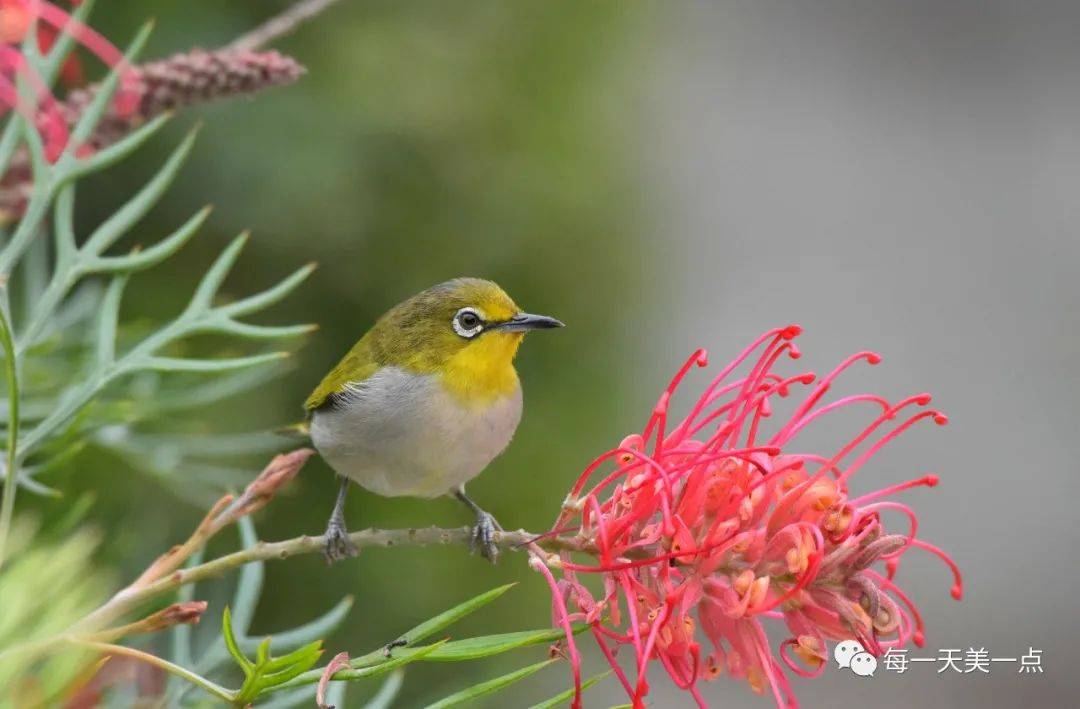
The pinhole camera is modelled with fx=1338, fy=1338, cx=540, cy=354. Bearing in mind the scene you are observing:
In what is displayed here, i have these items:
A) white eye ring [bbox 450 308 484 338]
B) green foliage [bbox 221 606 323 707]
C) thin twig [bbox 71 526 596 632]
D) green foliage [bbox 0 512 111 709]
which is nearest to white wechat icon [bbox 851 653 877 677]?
thin twig [bbox 71 526 596 632]

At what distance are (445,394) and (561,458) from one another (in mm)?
938

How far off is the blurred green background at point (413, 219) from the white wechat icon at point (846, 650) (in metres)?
1.06

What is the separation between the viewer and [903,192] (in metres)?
5.71

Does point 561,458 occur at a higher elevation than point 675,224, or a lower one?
lower

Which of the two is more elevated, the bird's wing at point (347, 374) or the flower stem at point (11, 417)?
the flower stem at point (11, 417)

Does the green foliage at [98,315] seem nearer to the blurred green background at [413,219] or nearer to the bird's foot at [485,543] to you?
the bird's foot at [485,543]

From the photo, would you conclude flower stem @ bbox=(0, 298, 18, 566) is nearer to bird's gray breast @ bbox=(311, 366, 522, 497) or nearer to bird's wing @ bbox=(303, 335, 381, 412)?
bird's gray breast @ bbox=(311, 366, 522, 497)

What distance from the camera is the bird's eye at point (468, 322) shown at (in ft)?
4.46

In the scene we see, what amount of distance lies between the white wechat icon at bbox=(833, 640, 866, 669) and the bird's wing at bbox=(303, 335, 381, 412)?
684mm

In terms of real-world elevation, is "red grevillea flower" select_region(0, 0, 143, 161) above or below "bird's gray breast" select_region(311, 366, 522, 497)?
above

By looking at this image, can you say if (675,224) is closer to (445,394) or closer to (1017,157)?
(445,394)

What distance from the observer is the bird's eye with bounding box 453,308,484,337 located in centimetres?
136

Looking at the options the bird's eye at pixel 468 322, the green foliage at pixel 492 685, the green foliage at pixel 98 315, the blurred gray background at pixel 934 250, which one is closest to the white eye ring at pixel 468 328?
the bird's eye at pixel 468 322

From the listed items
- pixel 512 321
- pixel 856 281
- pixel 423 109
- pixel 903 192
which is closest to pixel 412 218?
pixel 423 109
